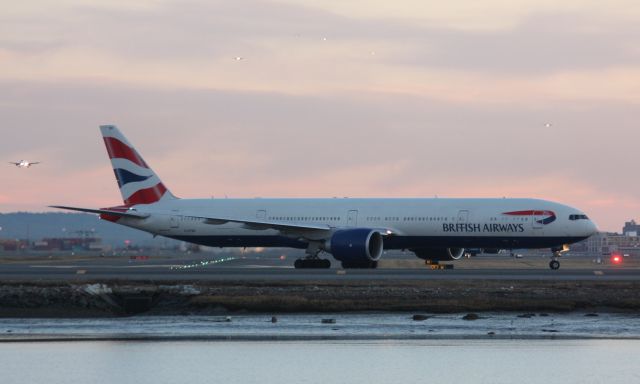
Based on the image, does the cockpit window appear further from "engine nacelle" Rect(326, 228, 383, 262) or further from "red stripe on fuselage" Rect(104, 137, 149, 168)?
"red stripe on fuselage" Rect(104, 137, 149, 168)

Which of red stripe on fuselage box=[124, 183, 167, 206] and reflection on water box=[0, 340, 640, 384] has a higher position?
red stripe on fuselage box=[124, 183, 167, 206]

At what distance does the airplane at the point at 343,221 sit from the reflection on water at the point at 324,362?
1413 inches

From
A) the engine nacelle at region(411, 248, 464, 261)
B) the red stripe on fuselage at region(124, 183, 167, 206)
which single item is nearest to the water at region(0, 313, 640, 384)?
the engine nacelle at region(411, 248, 464, 261)

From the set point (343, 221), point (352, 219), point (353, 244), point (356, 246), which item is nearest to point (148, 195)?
point (343, 221)

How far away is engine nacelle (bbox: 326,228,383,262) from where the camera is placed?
64125 mm

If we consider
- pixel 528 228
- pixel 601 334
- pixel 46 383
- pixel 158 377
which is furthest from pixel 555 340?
pixel 528 228

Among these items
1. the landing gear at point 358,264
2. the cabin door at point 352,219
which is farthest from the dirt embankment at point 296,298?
the cabin door at point 352,219

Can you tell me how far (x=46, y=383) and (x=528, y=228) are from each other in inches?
1804

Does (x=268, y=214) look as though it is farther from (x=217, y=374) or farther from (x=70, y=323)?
(x=217, y=374)

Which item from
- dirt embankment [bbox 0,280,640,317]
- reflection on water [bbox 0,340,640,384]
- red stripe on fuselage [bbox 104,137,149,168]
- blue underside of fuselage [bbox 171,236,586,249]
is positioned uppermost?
red stripe on fuselage [bbox 104,137,149,168]

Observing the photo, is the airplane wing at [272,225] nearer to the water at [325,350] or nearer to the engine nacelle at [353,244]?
the engine nacelle at [353,244]

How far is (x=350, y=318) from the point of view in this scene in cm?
3638

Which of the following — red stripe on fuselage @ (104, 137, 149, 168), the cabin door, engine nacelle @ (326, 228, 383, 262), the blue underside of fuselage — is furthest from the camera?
red stripe on fuselage @ (104, 137, 149, 168)

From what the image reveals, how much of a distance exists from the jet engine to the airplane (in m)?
0.05
